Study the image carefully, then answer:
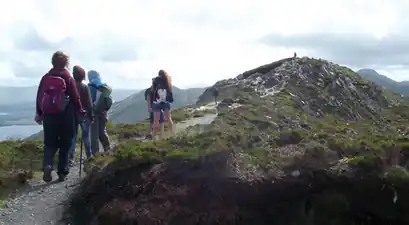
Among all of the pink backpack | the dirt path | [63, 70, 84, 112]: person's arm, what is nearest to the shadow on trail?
the dirt path

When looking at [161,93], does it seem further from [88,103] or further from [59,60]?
[59,60]

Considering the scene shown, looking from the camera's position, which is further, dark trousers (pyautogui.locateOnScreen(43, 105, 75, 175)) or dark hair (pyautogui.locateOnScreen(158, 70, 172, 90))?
dark hair (pyautogui.locateOnScreen(158, 70, 172, 90))

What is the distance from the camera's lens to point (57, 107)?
10.5 m

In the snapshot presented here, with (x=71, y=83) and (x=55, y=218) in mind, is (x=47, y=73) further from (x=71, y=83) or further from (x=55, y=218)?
(x=55, y=218)

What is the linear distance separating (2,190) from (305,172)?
6409mm

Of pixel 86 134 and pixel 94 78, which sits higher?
pixel 94 78

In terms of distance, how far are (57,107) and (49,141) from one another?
0.89 m

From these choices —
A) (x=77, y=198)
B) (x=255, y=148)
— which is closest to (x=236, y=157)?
(x=255, y=148)

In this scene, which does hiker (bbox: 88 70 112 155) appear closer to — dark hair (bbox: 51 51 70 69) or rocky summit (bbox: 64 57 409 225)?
dark hair (bbox: 51 51 70 69)

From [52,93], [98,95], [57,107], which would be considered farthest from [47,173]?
[98,95]

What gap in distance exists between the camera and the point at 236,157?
915 centimetres

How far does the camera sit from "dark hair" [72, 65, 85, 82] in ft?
40.0

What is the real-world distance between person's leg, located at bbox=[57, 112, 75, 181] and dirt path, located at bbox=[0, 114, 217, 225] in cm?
37

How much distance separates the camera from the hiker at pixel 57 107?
1050 cm
